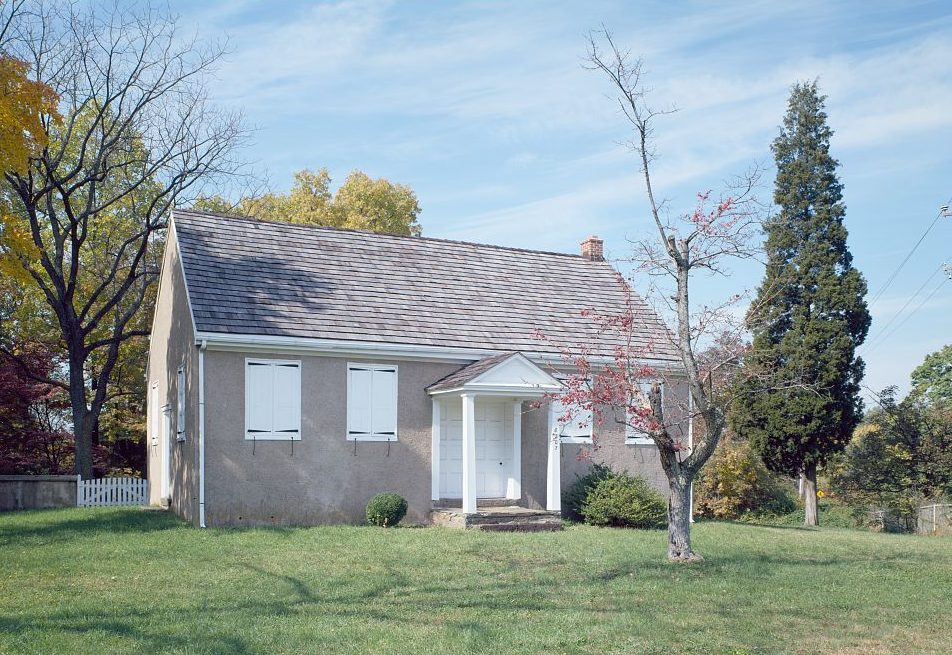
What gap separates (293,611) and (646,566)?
5.59 metres

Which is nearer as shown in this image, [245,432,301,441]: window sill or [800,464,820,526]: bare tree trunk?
[245,432,301,441]: window sill

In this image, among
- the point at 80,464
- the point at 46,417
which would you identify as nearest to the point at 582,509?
the point at 80,464

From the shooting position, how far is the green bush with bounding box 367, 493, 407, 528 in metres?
18.5

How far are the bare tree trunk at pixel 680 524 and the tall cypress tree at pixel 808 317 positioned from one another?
42.4 feet

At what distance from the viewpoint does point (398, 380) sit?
792 inches

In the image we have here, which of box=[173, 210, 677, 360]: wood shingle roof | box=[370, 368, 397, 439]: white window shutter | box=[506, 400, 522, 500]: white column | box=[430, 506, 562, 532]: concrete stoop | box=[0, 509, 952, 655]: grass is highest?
box=[173, 210, 677, 360]: wood shingle roof

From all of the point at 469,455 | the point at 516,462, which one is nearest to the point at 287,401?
the point at 469,455

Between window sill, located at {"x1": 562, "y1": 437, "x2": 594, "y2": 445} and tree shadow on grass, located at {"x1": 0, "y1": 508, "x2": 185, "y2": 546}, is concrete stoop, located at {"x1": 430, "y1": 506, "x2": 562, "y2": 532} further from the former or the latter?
tree shadow on grass, located at {"x1": 0, "y1": 508, "x2": 185, "y2": 546}

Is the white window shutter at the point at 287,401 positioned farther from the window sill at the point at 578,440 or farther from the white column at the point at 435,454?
the window sill at the point at 578,440

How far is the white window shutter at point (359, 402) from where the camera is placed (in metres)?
19.5

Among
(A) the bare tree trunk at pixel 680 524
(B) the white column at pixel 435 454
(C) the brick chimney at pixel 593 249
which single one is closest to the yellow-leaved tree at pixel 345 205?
(C) the brick chimney at pixel 593 249

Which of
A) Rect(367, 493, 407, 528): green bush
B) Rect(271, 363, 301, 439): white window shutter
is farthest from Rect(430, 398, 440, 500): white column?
Rect(271, 363, 301, 439): white window shutter

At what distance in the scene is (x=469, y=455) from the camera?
1922 cm

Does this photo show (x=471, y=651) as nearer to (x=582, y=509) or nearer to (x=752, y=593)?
(x=752, y=593)
